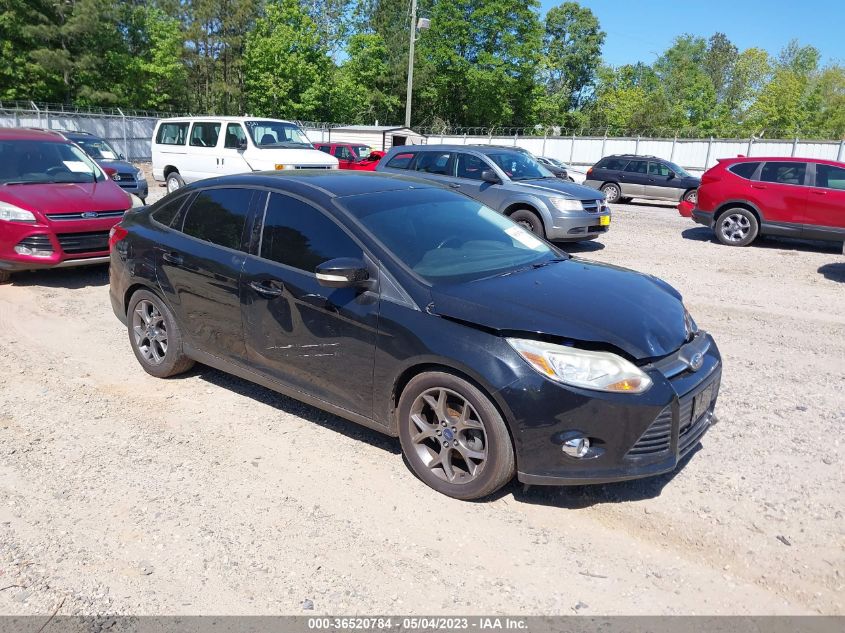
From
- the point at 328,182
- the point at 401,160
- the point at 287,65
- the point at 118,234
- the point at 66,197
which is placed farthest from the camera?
the point at 287,65

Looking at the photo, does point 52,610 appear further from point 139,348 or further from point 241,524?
point 139,348

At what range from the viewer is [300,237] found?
4.17m

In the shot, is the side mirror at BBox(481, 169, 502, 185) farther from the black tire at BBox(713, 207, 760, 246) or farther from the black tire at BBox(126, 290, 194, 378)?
the black tire at BBox(126, 290, 194, 378)

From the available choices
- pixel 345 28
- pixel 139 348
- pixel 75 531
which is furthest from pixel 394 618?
pixel 345 28

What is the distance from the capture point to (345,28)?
65.1m

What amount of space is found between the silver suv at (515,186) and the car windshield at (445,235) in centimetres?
527

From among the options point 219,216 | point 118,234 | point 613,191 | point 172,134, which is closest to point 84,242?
point 118,234

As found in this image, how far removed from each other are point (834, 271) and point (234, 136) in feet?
40.2

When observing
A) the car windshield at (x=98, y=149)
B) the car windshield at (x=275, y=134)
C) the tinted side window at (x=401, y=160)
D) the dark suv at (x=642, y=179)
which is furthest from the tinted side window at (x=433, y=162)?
the dark suv at (x=642, y=179)

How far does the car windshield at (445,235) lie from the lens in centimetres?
389

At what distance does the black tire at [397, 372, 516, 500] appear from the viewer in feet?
10.7

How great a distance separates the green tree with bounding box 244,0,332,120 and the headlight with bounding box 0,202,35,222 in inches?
1730

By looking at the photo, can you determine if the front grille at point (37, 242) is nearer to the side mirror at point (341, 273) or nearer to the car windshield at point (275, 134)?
the side mirror at point (341, 273)

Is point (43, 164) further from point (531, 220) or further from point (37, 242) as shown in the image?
point (531, 220)
